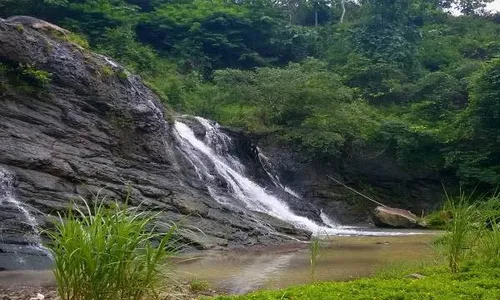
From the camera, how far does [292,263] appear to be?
10391 mm

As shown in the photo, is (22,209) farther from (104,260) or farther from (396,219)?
(396,219)

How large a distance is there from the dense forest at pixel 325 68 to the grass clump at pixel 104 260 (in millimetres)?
16120

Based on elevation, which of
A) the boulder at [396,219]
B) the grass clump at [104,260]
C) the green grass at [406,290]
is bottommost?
the boulder at [396,219]

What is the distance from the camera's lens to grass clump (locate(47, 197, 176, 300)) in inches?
168

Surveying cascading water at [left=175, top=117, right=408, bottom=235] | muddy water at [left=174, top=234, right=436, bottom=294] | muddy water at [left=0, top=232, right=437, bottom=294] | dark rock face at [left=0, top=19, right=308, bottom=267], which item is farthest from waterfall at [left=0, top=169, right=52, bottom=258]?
cascading water at [left=175, top=117, right=408, bottom=235]

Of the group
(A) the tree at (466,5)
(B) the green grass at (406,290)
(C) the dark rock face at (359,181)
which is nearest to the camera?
(B) the green grass at (406,290)

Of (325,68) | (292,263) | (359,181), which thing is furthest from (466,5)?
(292,263)

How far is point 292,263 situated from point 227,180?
7751mm

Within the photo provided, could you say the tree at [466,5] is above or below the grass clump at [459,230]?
above

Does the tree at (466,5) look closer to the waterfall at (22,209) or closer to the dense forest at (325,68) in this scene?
the dense forest at (325,68)

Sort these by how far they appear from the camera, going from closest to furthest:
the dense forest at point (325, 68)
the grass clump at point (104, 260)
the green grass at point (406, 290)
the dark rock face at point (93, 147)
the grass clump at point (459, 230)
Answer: the grass clump at point (104, 260) < the green grass at point (406, 290) < the grass clump at point (459, 230) < the dark rock face at point (93, 147) < the dense forest at point (325, 68)

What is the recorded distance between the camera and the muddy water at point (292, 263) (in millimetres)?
8432

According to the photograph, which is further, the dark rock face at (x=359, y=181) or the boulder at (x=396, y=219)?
the dark rock face at (x=359, y=181)

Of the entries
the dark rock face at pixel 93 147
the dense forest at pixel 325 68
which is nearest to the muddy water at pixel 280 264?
the dark rock face at pixel 93 147
